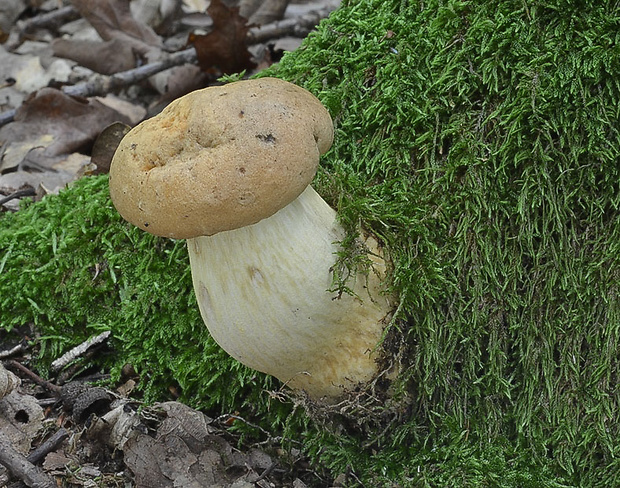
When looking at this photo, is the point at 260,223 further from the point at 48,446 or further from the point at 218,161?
the point at 48,446

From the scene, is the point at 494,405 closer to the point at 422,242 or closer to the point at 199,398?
the point at 422,242

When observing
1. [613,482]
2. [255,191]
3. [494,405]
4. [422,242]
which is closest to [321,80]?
[422,242]

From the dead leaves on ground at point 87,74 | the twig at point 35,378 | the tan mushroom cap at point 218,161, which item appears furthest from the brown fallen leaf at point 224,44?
the tan mushroom cap at point 218,161

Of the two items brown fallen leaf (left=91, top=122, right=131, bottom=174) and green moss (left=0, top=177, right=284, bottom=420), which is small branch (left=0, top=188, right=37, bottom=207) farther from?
green moss (left=0, top=177, right=284, bottom=420)

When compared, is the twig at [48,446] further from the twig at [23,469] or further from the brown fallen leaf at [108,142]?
the brown fallen leaf at [108,142]

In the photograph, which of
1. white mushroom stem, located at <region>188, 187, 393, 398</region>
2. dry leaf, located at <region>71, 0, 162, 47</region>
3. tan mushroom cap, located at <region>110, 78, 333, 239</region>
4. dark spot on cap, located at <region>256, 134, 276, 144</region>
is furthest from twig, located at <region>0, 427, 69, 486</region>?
dry leaf, located at <region>71, 0, 162, 47</region>

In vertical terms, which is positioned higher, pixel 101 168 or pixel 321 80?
pixel 321 80

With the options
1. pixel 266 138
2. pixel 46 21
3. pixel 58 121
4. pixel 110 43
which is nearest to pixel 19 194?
pixel 58 121
